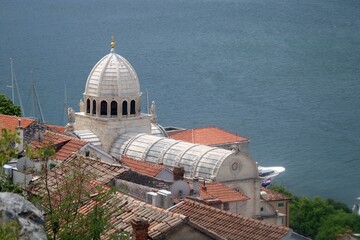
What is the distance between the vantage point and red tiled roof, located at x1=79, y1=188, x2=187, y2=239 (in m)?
13.3

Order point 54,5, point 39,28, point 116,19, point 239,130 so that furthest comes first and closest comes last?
1. point 54,5
2. point 116,19
3. point 39,28
4. point 239,130

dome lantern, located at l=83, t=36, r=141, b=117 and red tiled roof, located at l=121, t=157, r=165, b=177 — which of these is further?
dome lantern, located at l=83, t=36, r=141, b=117

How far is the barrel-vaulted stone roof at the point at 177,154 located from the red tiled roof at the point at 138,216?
17600 mm

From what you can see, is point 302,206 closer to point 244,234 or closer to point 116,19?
point 244,234

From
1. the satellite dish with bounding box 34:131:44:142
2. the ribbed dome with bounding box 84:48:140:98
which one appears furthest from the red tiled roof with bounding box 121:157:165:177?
the ribbed dome with bounding box 84:48:140:98

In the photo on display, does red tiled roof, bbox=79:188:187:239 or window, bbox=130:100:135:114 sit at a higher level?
red tiled roof, bbox=79:188:187:239

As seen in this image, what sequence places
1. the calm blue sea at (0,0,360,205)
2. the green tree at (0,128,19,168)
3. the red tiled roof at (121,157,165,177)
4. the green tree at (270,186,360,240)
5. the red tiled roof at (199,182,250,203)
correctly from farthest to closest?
1. the calm blue sea at (0,0,360,205)
2. the green tree at (270,186,360,240)
3. the red tiled roof at (199,182,250,203)
4. the red tiled roof at (121,157,165,177)
5. the green tree at (0,128,19,168)

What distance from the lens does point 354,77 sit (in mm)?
99688

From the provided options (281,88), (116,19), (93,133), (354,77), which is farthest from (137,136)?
(116,19)

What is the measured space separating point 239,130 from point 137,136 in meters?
33.4

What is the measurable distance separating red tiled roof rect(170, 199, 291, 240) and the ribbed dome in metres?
19.7

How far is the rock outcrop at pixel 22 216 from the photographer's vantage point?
8680mm

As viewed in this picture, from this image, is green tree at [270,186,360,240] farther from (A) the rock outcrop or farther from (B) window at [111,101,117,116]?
(A) the rock outcrop

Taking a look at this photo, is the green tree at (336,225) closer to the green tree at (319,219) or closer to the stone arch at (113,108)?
the green tree at (319,219)
